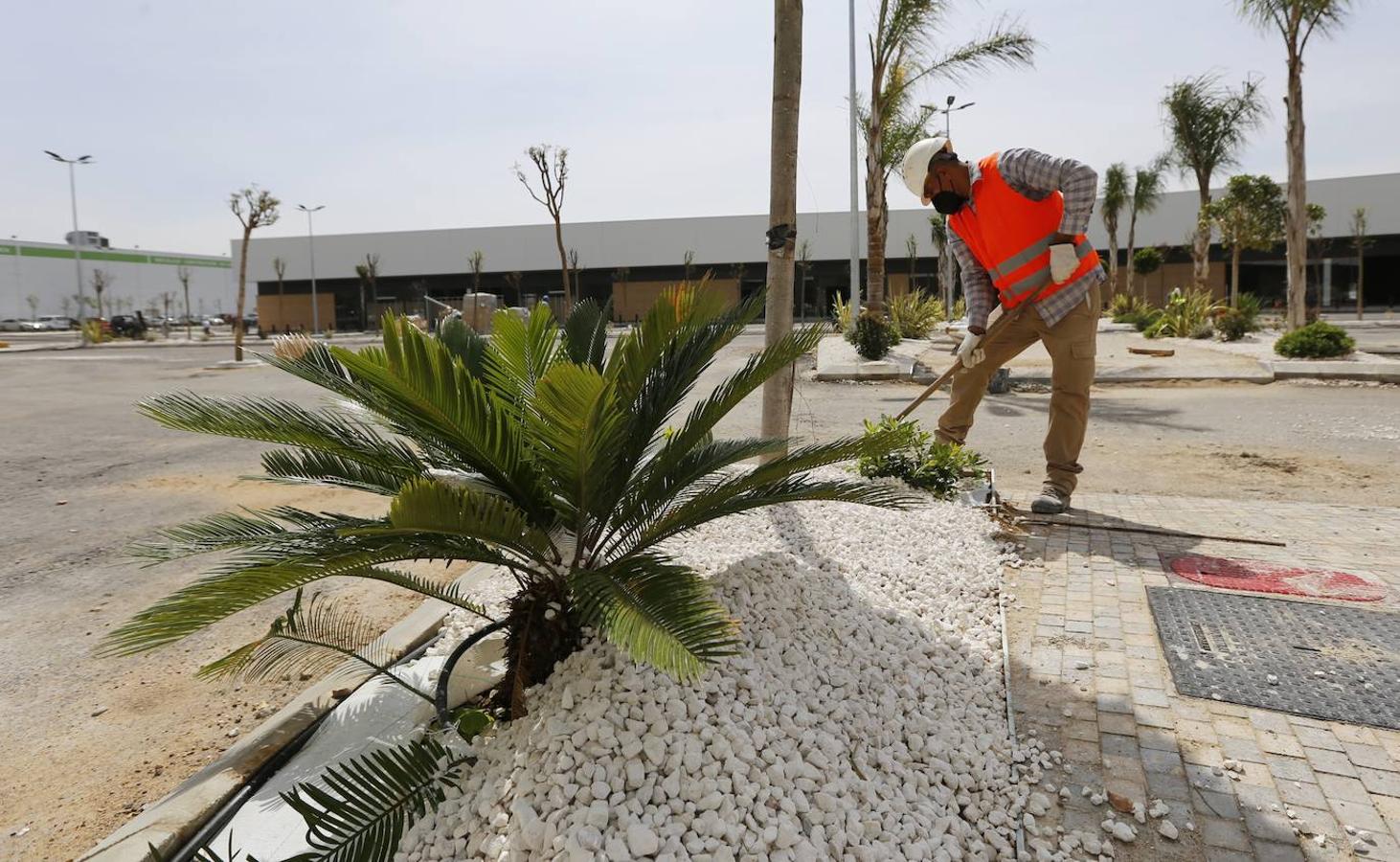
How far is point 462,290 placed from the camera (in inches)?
1901

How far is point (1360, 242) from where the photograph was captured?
29609 millimetres

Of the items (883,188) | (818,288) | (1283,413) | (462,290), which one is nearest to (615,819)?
(1283,413)

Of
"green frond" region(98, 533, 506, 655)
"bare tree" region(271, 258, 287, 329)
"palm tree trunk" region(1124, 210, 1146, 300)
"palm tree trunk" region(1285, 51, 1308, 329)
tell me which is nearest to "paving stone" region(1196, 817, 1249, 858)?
"green frond" region(98, 533, 506, 655)

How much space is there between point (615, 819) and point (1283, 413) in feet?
31.2

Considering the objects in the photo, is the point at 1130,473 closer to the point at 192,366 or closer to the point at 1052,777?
the point at 1052,777

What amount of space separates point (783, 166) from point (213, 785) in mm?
3974

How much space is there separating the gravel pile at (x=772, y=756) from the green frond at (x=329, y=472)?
0.84 metres

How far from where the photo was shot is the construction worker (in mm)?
4625

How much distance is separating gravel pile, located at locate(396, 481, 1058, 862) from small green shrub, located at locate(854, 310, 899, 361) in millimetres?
12037

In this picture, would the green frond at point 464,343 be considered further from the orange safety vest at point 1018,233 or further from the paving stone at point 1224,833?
the orange safety vest at point 1018,233

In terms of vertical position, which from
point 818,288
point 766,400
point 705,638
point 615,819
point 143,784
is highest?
point 818,288

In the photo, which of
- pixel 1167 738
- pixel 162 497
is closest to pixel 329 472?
pixel 1167 738

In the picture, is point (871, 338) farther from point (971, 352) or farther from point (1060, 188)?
point (1060, 188)

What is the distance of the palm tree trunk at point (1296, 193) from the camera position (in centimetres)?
1489
